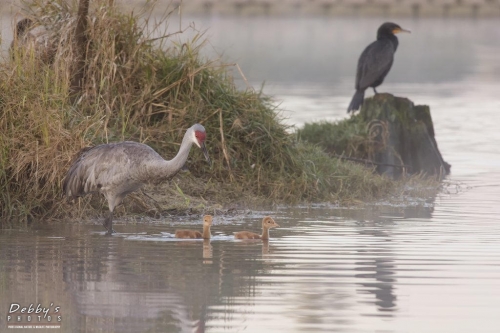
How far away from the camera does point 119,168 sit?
1232 cm

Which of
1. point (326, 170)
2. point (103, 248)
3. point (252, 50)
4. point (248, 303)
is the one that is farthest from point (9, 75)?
point (252, 50)

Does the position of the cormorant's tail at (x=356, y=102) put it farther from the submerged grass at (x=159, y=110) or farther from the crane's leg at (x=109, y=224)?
the crane's leg at (x=109, y=224)

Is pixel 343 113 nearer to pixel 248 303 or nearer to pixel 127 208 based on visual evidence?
pixel 127 208

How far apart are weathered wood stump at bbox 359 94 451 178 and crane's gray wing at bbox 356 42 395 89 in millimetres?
1493

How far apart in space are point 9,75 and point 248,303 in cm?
563

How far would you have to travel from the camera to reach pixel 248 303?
30.0 feet

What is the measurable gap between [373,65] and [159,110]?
18.2 ft

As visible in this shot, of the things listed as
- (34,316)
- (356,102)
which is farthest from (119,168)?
(356,102)

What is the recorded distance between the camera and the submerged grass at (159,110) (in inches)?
542

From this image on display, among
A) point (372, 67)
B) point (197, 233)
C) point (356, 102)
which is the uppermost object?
point (372, 67)

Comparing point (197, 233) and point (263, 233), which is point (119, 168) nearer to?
point (197, 233)

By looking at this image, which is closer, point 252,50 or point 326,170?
point 326,170

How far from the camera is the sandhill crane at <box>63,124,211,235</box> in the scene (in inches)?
481

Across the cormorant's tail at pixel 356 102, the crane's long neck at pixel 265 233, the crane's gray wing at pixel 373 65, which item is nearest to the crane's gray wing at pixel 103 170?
the crane's long neck at pixel 265 233
